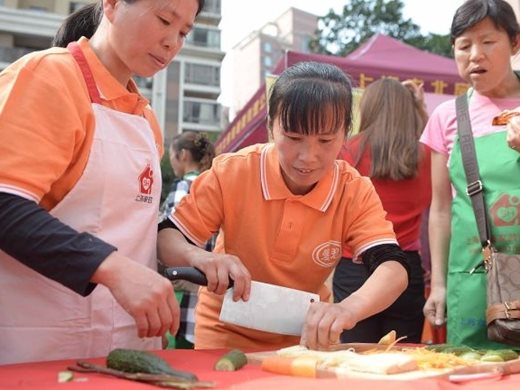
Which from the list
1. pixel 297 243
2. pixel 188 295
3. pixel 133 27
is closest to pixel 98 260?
pixel 133 27

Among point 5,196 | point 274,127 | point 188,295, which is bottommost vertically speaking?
point 188,295

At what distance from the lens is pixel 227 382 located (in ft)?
3.34

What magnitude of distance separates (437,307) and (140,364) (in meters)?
1.28

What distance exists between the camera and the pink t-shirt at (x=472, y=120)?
2023 mm

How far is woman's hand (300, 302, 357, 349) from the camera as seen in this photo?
139 centimetres

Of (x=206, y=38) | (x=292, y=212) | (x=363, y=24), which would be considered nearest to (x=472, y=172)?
(x=292, y=212)

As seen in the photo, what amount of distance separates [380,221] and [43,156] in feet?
2.98

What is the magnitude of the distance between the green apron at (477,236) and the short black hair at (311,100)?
48cm

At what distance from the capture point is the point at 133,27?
1.35 metres

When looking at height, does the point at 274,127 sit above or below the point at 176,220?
above

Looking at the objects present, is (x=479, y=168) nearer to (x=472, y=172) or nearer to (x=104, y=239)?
(x=472, y=172)

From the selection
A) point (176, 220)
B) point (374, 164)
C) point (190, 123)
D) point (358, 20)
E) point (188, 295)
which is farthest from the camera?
point (190, 123)

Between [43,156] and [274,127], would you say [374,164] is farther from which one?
[43,156]

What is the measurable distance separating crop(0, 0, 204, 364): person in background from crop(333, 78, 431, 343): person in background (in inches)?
48.4
